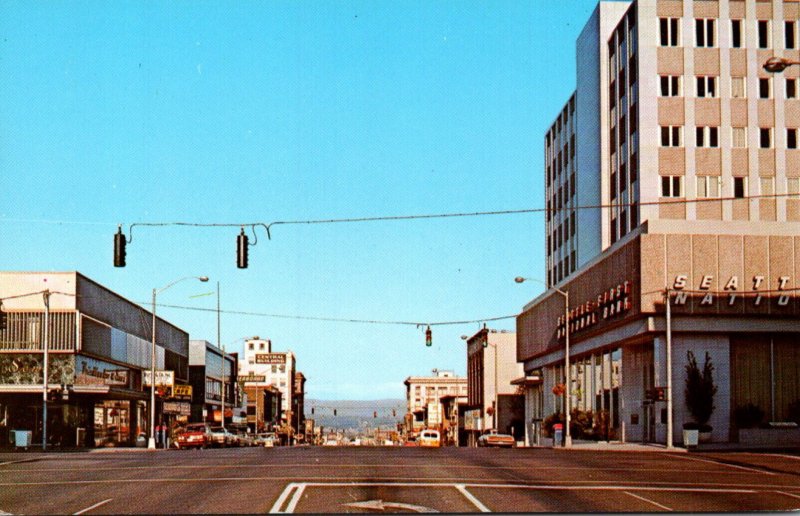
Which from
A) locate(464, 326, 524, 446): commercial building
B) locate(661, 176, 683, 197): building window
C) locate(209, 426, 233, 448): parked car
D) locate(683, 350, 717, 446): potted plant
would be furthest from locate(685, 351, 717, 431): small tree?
locate(464, 326, 524, 446): commercial building

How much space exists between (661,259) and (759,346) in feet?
24.7

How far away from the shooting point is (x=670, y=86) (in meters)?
74.1

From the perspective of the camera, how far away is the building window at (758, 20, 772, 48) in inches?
2958

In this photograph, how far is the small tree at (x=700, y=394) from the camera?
5412 centimetres

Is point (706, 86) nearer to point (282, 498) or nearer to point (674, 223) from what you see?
point (674, 223)

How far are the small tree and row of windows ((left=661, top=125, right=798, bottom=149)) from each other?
23710 mm

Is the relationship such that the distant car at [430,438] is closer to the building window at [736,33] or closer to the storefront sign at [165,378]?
the storefront sign at [165,378]

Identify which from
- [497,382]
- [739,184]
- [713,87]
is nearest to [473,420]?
[497,382]

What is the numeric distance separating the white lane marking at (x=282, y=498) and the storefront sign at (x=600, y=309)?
36.1m

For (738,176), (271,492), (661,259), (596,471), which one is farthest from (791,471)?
(738,176)

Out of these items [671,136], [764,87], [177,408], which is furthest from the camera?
[177,408]

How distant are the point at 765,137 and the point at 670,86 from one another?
805 centimetres

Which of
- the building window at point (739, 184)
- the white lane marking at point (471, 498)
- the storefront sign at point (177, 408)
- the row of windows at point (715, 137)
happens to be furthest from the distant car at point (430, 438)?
the white lane marking at point (471, 498)

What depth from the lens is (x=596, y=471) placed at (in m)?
31.7
